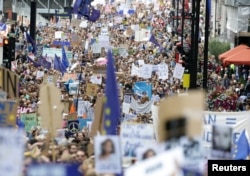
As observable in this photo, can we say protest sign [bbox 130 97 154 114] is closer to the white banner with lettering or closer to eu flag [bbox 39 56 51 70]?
the white banner with lettering

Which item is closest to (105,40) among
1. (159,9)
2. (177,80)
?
(177,80)

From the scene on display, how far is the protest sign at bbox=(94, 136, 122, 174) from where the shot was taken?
956 cm

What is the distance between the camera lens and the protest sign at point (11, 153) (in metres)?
8.83

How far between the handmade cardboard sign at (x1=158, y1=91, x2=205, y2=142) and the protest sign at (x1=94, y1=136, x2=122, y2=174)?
1465 millimetres

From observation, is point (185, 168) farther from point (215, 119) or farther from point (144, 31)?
point (144, 31)

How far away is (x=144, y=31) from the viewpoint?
51.5m

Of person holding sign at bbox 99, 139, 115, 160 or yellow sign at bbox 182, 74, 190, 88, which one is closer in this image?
person holding sign at bbox 99, 139, 115, 160

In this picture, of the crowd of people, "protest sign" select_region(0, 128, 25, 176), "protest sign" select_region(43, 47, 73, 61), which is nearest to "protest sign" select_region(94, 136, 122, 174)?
the crowd of people

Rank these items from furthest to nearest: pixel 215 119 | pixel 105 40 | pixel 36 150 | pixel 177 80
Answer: pixel 105 40
pixel 177 80
pixel 215 119
pixel 36 150

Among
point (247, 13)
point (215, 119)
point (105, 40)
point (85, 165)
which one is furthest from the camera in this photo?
point (105, 40)

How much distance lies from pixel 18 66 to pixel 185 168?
28.6m

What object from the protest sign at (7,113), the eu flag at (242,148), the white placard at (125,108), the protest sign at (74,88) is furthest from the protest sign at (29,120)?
the protest sign at (74,88)

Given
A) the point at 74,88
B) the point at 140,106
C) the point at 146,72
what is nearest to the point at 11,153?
the point at 140,106

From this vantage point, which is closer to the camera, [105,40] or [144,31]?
[105,40]
